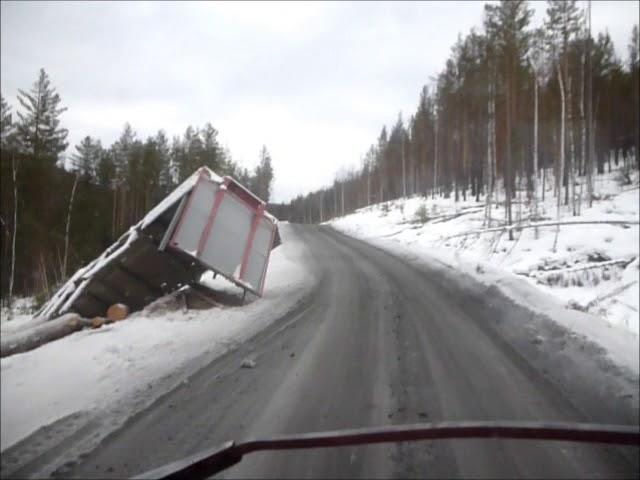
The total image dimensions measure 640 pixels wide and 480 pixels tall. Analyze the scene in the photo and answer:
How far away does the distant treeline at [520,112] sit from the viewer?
22.7 meters

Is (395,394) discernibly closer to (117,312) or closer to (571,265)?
(117,312)

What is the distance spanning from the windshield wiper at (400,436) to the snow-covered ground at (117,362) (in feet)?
2.77

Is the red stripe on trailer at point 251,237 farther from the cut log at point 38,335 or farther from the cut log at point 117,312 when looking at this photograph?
the cut log at point 38,335

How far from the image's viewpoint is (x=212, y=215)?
24.6ft

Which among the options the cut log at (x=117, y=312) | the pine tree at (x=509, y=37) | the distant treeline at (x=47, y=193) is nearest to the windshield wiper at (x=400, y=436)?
the distant treeline at (x=47, y=193)

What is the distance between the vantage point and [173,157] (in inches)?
289

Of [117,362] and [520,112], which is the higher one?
[520,112]

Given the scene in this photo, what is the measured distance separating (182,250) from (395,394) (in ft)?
14.6

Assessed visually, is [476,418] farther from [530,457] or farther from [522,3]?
[522,3]

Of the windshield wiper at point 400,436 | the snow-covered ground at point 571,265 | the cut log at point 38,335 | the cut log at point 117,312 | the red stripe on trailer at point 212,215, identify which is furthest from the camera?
the red stripe on trailer at point 212,215

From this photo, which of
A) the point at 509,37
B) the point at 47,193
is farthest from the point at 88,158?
the point at 509,37

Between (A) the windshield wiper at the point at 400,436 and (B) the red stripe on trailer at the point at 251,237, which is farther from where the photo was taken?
(B) the red stripe on trailer at the point at 251,237

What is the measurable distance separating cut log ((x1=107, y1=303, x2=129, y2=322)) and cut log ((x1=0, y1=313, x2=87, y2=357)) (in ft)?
4.39

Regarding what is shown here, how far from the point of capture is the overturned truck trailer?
256 inches
